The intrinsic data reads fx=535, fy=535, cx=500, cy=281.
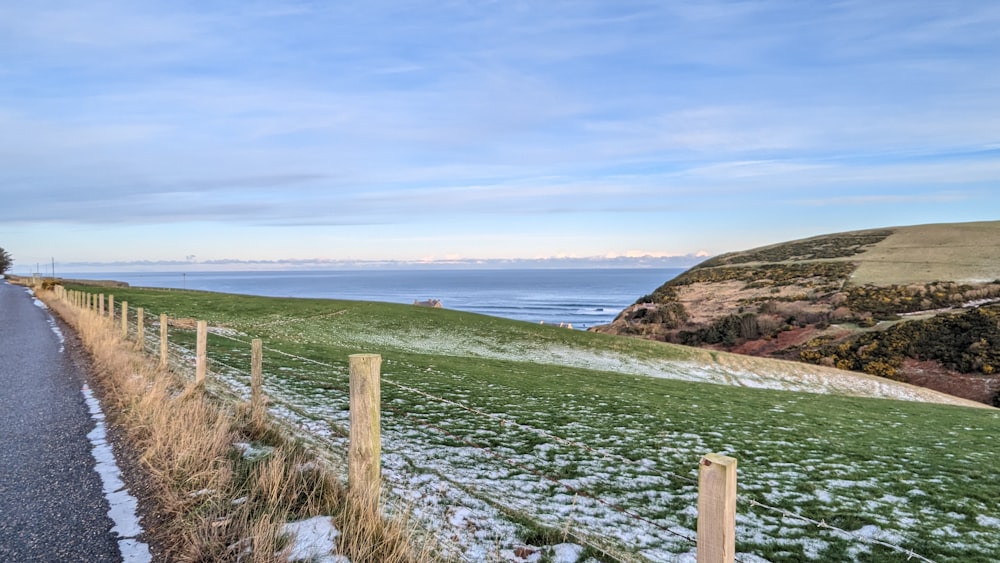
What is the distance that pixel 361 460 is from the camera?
4.80 m

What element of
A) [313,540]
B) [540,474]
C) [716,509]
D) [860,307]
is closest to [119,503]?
[313,540]

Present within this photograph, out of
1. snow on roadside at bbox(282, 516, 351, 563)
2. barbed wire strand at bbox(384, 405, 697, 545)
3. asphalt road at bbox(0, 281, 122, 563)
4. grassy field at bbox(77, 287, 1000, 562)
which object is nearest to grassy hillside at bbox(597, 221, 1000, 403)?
grassy field at bbox(77, 287, 1000, 562)

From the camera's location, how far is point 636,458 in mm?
8977

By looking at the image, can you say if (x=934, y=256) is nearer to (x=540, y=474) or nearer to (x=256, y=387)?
(x=540, y=474)

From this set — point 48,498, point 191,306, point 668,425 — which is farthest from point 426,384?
point 191,306

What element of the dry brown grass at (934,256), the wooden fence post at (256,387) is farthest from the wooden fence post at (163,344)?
the dry brown grass at (934,256)

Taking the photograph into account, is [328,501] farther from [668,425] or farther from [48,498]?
[668,425]

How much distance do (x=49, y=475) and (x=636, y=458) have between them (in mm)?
8071

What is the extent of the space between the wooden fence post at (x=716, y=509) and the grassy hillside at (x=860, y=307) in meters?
40.2

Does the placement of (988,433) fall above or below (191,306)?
below

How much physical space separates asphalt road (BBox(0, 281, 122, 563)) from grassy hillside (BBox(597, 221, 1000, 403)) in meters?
42.1

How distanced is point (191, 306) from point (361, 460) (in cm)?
3713

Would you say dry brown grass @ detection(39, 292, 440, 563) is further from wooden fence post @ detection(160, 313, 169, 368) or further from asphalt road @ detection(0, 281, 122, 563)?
wooden fence post @ detection(160, 313, 169, 368)

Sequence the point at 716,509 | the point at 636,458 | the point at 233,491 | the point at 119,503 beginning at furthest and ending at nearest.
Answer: the point at 636,458 < the point at 119,503 < the point at 233,491 < the point at 716,509
